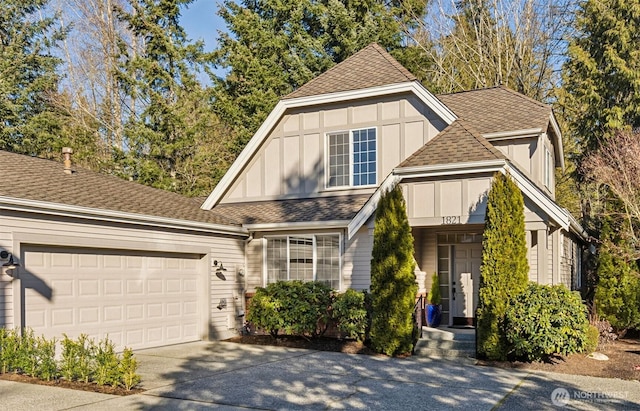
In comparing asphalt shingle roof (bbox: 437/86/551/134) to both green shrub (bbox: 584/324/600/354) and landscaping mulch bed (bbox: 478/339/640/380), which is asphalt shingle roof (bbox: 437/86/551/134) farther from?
landscaping mulch bed (bbox: 478/339/640/380)

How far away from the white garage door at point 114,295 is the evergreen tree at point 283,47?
13.4m

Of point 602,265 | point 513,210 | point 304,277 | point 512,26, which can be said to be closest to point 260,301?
point 304,277

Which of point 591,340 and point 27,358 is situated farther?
point 591,340

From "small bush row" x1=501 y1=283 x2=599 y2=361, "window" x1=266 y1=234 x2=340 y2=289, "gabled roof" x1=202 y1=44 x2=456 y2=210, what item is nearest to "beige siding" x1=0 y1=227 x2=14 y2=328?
"window" x1=266 y1=234 x2=340 y2=289

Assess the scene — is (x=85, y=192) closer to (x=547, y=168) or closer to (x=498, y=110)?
(x=498, y=110)

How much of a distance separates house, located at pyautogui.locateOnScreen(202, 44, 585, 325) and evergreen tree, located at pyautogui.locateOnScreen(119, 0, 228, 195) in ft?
30.8

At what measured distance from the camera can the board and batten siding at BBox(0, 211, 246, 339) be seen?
898 centimetres

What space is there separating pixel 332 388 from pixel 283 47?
20477 millimetres

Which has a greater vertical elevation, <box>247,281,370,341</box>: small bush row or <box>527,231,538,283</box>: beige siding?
<box>527,231,538,283</box>: beige siding

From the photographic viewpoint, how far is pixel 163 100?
23.5 meters

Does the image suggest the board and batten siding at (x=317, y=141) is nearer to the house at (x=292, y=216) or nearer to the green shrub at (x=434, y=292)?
the house at (x=292, y=216)

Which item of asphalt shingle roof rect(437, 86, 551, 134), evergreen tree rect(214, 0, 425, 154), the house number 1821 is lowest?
the house number 1821

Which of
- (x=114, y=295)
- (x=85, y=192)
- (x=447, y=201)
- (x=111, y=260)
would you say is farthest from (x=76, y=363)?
(x=447, y=201)

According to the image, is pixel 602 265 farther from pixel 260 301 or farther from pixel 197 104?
pixel 197 104
